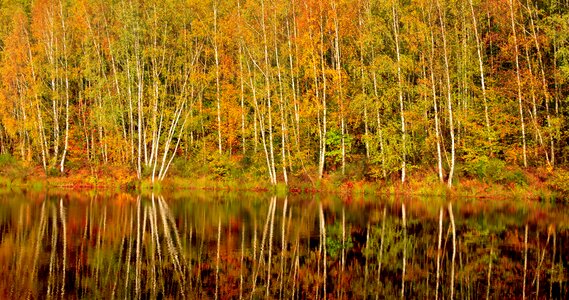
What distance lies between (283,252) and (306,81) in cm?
2607

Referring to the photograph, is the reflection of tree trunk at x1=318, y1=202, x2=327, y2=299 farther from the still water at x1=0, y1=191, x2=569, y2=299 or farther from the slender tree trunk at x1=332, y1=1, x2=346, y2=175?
the slender tree trunk at x1=332, y1=1, x2=346, y2=175

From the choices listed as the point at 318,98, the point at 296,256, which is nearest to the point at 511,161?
the point at 318,98

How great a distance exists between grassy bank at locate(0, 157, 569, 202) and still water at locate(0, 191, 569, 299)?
4.44 metres

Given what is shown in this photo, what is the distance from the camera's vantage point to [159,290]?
408 inches

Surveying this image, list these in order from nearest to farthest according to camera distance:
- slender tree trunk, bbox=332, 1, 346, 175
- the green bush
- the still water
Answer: the still water
slender tree trunk, bbox=332, 1, 346, 175
the green bush

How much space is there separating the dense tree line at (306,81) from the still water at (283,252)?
9187 mm

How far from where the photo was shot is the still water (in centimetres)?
1054

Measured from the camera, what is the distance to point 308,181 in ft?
111

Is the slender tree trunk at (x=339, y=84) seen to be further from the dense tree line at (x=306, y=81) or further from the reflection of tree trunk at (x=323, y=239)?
the reflection of tree trunk at (x=323, y=239)

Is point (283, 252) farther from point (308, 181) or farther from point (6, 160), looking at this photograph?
point (6, 160)

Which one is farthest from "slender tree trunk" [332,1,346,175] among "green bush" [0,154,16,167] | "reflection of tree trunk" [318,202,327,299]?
"green bush" [0,154,16,167]

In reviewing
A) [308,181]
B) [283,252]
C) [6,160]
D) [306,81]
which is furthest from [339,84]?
[6,160]

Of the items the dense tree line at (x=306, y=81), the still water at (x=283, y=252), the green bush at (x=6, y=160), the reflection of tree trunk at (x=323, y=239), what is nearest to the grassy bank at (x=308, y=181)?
the green bush at (x=6, y=160)

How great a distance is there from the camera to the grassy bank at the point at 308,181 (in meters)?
29.1
